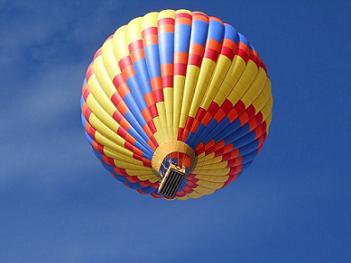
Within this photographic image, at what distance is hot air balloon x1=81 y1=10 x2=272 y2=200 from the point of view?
4425 centimetres

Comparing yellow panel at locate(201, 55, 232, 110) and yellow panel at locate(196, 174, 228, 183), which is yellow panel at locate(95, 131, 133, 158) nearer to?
yellow panel at locate(196, 174, 228, 183)

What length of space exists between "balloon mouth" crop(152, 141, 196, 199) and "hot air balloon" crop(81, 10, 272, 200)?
39 mm

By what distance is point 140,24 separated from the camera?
4662 cm

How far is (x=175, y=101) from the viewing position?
1740 inches

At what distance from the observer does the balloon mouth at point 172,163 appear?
145ft

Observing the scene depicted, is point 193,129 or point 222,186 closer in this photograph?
point 193,129

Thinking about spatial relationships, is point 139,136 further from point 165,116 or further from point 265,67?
point 265,67

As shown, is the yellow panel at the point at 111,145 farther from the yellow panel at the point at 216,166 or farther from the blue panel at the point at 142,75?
the yellow panel at the point at 216,166

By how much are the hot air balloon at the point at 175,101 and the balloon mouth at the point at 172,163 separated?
39 millimetres

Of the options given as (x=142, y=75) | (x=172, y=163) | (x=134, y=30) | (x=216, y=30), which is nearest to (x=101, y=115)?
(x=142, y=75)

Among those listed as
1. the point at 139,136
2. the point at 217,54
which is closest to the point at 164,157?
the point at 139,136

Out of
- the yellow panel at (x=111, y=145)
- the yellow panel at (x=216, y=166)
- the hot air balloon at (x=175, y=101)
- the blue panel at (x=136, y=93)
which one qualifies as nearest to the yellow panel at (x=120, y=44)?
the hot air balloon at (x=175, y=101)

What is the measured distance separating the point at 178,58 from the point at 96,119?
4435 millimetres

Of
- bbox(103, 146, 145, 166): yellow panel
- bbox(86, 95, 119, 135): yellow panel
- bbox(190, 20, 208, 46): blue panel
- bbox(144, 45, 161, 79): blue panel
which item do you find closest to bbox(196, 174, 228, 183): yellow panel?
bbox(103, 146, 145, 166): yellow panel
